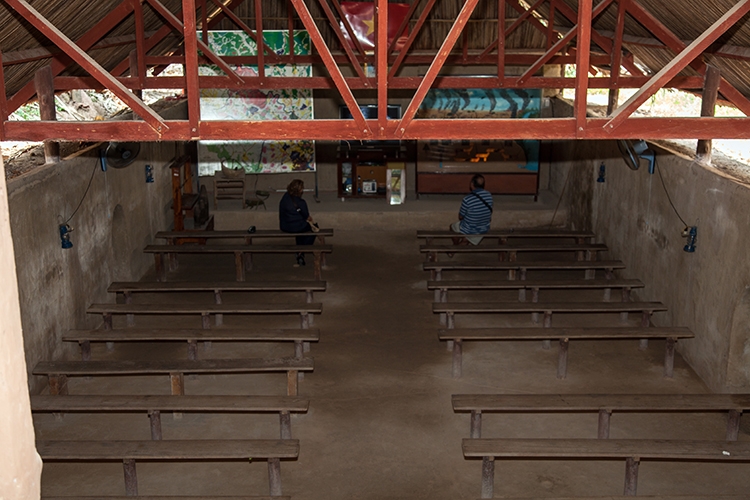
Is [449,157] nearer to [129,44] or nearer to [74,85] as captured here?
[129,44]

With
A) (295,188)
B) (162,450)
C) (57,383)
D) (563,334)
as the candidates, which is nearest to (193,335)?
(57,383)

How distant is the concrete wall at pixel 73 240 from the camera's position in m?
8.91

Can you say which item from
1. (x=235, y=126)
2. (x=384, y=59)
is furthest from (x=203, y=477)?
(x=384, y=59)

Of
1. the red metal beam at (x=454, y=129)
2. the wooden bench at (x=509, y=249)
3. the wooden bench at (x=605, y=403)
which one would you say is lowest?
the wooden bench at (x=605, y=403)

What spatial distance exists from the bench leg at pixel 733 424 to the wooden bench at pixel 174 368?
13.8 ft

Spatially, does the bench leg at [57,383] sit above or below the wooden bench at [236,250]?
below

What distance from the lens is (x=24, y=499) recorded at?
2514mm

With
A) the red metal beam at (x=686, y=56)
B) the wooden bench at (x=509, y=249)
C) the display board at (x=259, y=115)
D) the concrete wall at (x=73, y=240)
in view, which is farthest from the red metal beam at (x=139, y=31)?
the display board at (x=259, y=115)

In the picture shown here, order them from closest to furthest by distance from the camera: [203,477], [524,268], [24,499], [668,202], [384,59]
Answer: [24,499] → [384,59] → [203,477] → [668,202] → [524,268]

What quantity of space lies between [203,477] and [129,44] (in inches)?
280

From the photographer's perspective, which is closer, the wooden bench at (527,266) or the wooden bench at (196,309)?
the wooden bench at (196,309)

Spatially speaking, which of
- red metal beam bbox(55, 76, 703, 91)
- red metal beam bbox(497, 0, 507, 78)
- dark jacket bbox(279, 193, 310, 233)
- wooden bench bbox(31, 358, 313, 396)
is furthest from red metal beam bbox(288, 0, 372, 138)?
dark jacket bbox(279, 193, 310, 233)

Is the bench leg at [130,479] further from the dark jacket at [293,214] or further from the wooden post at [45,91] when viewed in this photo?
→ the dark jacket at [293,214]

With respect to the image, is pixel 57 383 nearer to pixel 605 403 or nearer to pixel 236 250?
pixel 236 250
